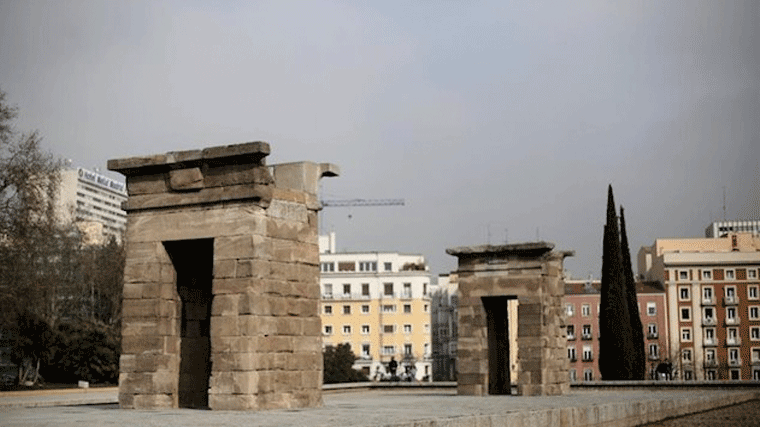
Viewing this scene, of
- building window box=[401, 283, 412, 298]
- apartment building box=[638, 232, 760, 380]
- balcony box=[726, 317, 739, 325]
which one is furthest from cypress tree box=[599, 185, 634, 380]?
building window box=[401, 283, 412, 298]

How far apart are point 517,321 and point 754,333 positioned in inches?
2555

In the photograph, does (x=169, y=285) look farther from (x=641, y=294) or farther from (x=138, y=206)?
(x=641, y=294)

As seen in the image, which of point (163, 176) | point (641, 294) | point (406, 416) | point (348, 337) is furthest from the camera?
point (348, 337)

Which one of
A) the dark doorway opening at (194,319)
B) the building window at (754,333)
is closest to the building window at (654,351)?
the building window at (754,333)

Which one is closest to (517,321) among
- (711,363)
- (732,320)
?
(711,363)

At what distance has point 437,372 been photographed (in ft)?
319

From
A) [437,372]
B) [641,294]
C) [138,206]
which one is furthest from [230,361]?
[437,372]

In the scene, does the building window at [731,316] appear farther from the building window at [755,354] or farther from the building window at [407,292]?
the building window at [407,292]

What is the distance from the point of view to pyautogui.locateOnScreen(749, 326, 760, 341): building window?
83562 mm

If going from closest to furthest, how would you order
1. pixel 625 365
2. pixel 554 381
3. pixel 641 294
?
pixel 554 381
pixel 625 365
pixel 641 294

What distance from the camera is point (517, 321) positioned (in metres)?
25.3

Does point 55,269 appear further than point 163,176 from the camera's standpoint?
Yes

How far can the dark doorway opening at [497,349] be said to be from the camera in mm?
26859

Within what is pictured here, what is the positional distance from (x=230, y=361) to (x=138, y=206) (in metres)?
3.28
